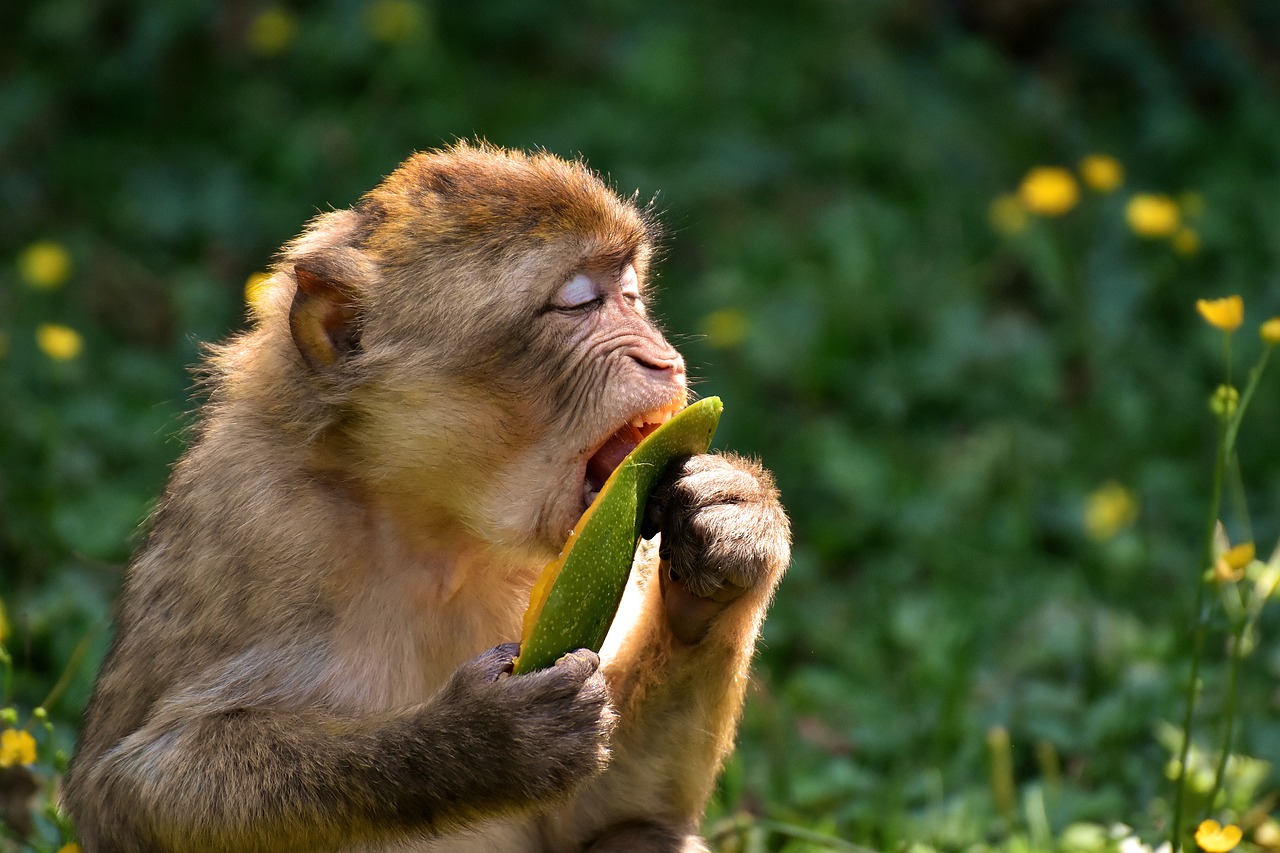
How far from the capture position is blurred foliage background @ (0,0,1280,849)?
489 cm

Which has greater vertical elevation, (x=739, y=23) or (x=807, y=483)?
(x=739, y=23)

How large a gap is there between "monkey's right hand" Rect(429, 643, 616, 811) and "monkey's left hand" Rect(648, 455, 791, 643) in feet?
1.20

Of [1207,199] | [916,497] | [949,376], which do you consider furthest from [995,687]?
[1207,199]

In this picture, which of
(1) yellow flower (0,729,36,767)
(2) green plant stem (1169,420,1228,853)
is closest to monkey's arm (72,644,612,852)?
(1) yellow flower (0,729,36,767)

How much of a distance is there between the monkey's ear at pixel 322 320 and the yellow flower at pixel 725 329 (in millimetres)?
2941

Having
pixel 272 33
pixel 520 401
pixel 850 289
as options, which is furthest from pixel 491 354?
pixel 272 33

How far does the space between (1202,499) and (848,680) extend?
165 cm

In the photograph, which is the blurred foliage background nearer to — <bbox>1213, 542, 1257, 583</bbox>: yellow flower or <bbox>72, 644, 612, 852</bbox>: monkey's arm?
<bbox>1213, 542, 1257, 583</bbox>: yellow flower

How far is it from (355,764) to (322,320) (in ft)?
3.23

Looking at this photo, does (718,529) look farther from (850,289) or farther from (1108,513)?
(850,289)

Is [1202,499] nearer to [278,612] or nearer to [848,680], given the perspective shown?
[848,680]

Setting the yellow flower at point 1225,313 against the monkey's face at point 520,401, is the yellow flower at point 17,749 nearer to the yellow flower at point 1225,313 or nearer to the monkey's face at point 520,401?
the monkey's face at point 520,401

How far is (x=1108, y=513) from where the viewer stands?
5.52 m

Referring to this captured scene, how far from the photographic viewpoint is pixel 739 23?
341 inches
